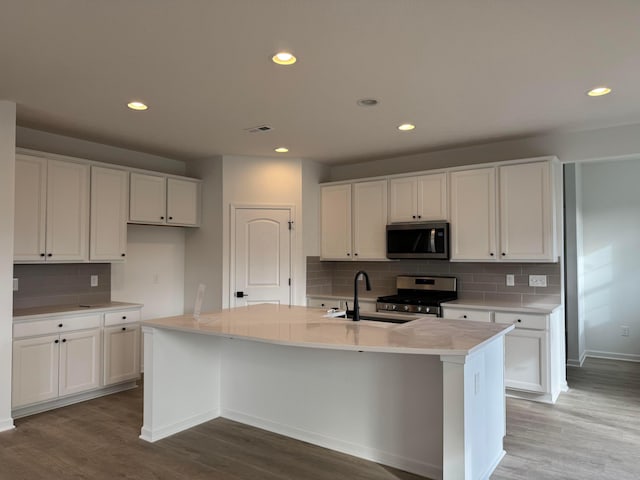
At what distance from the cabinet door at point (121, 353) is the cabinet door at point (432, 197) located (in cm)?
339

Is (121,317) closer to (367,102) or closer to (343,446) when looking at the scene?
(343,446)

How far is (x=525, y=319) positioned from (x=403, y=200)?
1865 millimetres

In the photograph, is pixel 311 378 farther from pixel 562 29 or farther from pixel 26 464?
pixel 562 29

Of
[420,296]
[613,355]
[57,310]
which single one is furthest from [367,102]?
[613,355]

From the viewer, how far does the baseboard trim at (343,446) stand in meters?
2.80

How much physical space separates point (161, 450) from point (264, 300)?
2.51 meters

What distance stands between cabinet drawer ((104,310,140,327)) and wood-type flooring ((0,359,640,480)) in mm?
784

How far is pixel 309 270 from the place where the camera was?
584cm

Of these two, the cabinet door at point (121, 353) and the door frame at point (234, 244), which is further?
the door frame at point (234, 244)

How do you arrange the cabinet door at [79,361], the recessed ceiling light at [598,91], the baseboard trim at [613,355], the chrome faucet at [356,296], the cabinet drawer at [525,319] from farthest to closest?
the baseboard trim at [613,355] → the cabinet drawer at [525,319] → the cabinet door at [79,361] → the recessed ceiling light at [598,91] → the chrome faucet at [356,296]

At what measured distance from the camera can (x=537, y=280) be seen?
4.68 meters

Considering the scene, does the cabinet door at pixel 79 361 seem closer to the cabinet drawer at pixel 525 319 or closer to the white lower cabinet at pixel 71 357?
the white lower cabinet at pixel 71 357

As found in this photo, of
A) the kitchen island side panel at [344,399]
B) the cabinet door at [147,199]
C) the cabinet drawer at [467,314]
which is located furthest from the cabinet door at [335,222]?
the kitchen island side panel at [344,399]

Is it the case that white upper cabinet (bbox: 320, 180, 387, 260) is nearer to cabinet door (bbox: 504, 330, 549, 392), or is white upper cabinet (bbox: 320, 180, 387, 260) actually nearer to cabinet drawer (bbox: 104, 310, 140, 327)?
cabinet door (bbox: 504, 330, 549, 392)
